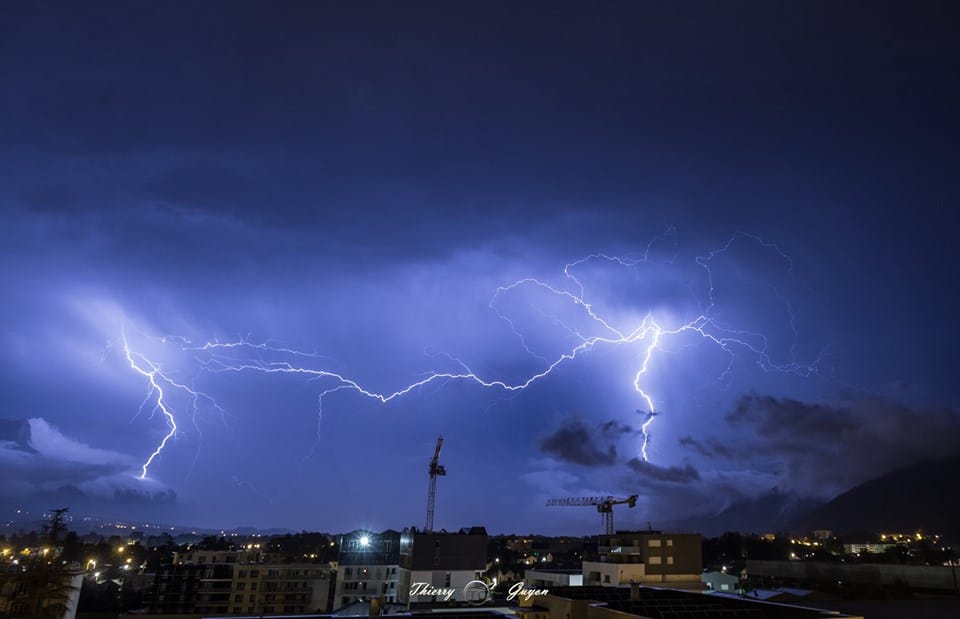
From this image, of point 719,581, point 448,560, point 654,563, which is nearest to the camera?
point 448,560

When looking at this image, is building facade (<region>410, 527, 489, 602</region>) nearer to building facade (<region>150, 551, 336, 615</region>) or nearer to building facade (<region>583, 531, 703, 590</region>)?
building facade (<region>150, 551, 336, 615</region>)

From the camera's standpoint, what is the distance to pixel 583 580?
53.8m

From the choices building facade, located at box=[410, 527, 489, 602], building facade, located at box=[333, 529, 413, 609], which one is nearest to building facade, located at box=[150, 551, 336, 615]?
building facade, located at box=[333, 529, 413, 609]

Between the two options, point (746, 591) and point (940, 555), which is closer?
point (746, 591)

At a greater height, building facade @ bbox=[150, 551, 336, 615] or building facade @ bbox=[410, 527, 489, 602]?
building facade @ bbox=[410, 527, 489, 602]

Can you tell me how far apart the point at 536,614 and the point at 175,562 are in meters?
46.1

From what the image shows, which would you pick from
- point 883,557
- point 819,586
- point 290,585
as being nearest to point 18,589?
point 290,585

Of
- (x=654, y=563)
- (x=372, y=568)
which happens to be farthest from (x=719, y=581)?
(x=372, y=568)

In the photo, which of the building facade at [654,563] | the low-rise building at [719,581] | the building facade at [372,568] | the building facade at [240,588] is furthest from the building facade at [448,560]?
the low-rise building at [719,581]

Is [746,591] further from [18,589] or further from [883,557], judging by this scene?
[883,557]

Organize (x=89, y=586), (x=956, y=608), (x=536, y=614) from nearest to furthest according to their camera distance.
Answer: (x=536, y=614) < (x=956, y=608) < (x=89, y=586)

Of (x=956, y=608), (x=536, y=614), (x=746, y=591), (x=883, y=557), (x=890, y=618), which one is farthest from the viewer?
(x=883, y=557)

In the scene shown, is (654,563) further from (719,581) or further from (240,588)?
(240,588)

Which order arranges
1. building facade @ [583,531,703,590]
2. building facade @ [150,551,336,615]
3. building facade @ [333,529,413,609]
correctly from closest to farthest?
building facade @ [333,529,413,609] → building facade @ [150,551,336,615] → building facade @ [583,531,703,590]
